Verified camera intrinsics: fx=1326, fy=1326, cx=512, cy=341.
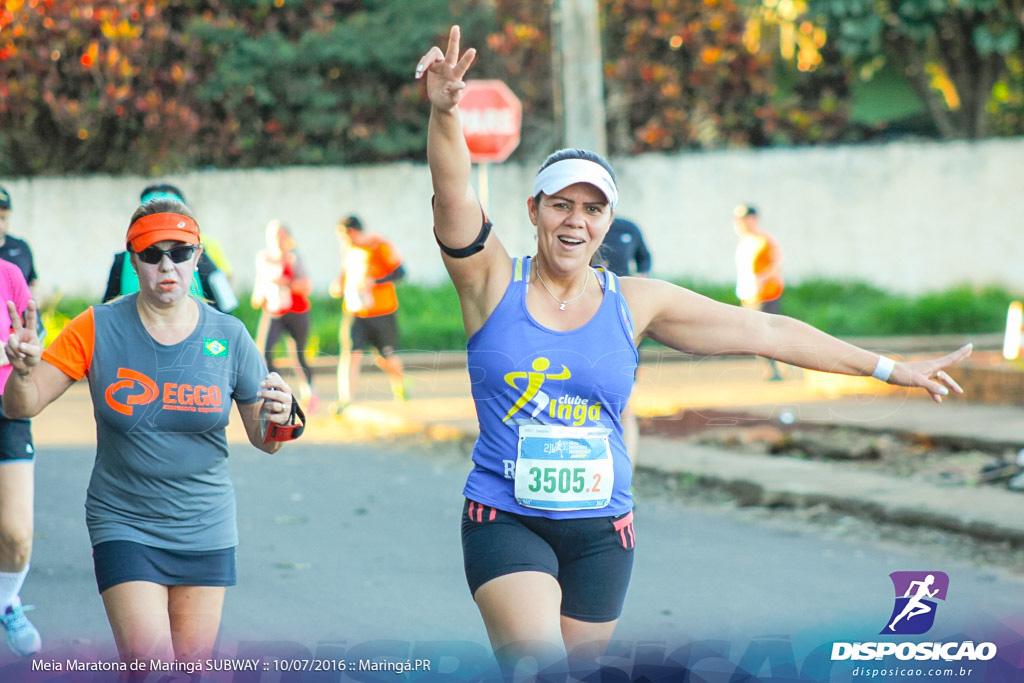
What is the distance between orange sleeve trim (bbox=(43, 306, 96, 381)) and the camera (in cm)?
401

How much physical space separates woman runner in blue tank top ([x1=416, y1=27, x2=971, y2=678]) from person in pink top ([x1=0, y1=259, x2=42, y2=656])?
8.51 ft

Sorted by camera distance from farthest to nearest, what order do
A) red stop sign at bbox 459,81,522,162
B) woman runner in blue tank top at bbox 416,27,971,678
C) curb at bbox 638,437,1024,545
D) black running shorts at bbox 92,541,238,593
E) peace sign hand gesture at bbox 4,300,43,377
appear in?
red stop sign at bbox 459,81,522,162, curb at bbox 638,437,1024,545, black running shorts at bbox 92,541,238,593, peace sign hand gesture at bbox 4,300,43,377, woman runner in blue tank top at bbox 416,27,971,678

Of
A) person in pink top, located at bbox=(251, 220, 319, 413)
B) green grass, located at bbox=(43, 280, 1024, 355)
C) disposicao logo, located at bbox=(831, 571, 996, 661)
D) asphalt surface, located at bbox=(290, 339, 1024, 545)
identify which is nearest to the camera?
disposicao logo, located at bbox=(831, 571, 996, 661)

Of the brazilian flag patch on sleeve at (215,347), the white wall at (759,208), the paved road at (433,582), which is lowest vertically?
the paved road at (433,582)

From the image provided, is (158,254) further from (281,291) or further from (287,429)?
(281,291)

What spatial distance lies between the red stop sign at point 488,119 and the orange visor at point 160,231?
48.6ft

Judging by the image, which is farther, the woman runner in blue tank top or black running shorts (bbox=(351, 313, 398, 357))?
black running shorts (bbox=(351, 313, 398, 357))

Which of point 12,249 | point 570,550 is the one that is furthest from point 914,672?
point 12,249

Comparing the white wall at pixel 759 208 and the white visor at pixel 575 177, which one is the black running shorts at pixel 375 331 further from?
the white visor at pixel 575 177

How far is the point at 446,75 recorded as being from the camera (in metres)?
3.49

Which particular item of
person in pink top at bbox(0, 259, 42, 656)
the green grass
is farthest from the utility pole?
person in pink top at bbox(0, 259, 42, 656)

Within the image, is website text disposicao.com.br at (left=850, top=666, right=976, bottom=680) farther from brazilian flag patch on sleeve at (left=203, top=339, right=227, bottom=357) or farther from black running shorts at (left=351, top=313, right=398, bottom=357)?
black running shorts at (left=351, top=313, right=398, bottom=357)

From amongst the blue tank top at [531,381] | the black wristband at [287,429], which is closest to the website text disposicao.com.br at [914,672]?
the blue tank top at [531,381]

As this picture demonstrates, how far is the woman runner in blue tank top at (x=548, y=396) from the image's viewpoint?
359 cm
